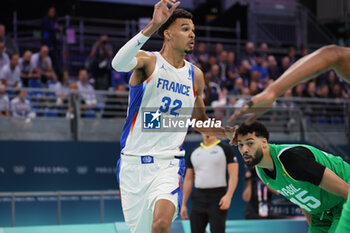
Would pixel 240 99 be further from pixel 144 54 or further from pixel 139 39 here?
pixel 139 39

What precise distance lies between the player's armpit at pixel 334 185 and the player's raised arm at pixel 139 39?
5.19 feet

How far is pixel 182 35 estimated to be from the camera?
4.28 m

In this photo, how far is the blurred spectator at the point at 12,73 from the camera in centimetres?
971

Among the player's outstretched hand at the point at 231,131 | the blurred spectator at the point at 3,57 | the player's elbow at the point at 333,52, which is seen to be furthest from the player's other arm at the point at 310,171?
the blurred spectator at the point at 3,57

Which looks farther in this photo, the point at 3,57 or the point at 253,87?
the point at 253,87

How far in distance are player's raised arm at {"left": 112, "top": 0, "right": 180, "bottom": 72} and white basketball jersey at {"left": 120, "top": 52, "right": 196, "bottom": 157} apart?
10.3 inches

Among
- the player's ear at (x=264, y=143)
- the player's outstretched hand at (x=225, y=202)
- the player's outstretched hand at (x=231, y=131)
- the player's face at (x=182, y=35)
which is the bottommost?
the player's outstretched hand at (x=225, y=202)

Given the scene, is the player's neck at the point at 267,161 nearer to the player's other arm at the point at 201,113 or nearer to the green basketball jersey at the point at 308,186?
the green basketball jersey at the point at 308,186

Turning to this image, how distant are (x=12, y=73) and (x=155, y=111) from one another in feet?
21.8

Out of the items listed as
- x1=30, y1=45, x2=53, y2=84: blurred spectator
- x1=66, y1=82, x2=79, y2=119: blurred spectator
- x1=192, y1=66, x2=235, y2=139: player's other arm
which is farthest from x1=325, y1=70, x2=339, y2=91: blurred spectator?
x1=192, y1=66, x2=235, y2=139: player's other arm

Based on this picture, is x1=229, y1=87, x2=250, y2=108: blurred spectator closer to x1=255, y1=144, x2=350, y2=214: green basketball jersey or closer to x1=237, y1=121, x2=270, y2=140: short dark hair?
x1=237, y1=121, x2=270, y2=140: short dark hair

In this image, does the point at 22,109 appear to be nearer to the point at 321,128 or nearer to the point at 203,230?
the point at 203,230

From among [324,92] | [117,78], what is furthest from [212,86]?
[324,92]

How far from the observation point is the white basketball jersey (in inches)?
157
